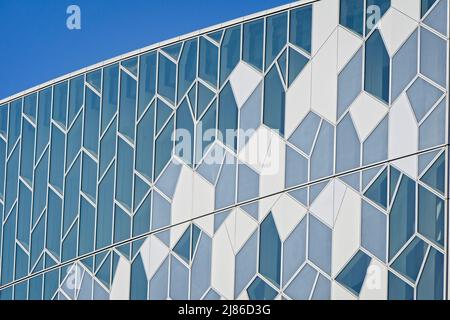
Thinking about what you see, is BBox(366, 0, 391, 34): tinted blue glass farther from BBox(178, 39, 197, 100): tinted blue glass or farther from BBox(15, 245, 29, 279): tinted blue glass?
BBox(15, 245, 29, 279): tinted blue glass

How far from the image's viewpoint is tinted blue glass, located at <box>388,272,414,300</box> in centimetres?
2844

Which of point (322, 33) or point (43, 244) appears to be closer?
point (322, 33)

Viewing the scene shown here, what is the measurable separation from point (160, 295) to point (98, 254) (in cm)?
327

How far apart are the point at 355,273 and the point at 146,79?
10.2m

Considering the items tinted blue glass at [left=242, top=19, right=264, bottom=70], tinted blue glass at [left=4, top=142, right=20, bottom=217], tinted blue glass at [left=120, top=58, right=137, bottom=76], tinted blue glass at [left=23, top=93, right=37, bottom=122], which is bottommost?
tinted blue glass at [left=4, top=142, right=20, bottom=217]

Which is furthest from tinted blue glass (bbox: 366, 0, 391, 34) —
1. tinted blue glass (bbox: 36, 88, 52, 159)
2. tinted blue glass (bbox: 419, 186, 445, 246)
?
tinted blue glass (bbox: 36, 88, 52, 159)

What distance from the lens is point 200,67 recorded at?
3428 centimetres

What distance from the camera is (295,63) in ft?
105

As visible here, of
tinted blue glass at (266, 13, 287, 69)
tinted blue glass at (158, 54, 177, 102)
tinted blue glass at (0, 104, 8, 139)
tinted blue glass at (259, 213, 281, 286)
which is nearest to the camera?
tinted blue glass at (259, 213, 281, 286)

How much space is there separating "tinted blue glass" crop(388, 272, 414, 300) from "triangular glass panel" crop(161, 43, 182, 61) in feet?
34.2

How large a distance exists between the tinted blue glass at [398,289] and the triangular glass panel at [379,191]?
6.22ft
